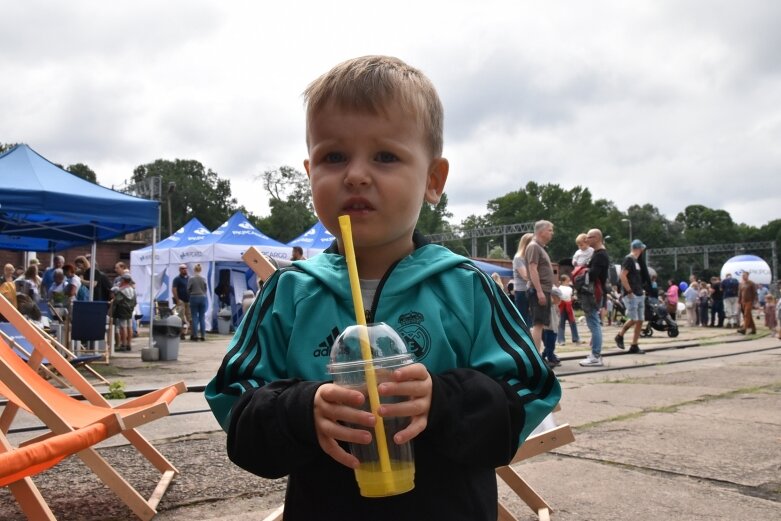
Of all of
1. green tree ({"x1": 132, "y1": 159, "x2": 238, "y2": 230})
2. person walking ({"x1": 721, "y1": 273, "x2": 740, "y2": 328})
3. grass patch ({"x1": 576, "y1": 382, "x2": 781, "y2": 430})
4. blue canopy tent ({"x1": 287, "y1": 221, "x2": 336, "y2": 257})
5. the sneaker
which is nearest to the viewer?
grass patch ({"x1": 576, "y1": 382, "x2": 781, "y2": 430})

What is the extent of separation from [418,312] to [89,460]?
1.83 metres

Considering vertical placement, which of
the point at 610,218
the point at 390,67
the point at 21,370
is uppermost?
the point at 610,218

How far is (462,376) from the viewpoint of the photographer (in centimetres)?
111

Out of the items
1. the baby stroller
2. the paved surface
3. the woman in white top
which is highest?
the woman in white top

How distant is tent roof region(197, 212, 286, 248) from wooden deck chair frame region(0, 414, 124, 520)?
46.2 ft

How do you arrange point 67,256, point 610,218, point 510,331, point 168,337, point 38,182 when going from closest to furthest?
point 510,331
point 38,182
point 168,337
point 67,256
point 610,218

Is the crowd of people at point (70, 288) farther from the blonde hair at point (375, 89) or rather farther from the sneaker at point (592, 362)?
the blonde hair at point (375, 89)

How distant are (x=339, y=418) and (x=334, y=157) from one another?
517 mm

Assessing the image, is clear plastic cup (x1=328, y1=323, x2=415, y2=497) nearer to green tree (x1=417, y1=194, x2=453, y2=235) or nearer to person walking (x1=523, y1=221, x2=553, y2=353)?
person walking (x1=523, y1=221, x2=553, y2=353)

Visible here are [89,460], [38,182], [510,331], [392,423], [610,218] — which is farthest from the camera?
[610,218]

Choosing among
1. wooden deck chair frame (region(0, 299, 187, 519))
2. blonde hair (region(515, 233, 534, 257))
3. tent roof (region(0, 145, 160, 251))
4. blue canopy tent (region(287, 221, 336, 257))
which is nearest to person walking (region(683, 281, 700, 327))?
blue canopy tent (region(287, 221, 336, 257))

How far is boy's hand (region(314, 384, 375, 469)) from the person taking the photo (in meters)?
0.95

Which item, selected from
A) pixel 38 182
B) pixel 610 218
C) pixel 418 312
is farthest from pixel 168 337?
pixel 610 218

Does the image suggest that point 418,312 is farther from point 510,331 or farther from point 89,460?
point 89,460
